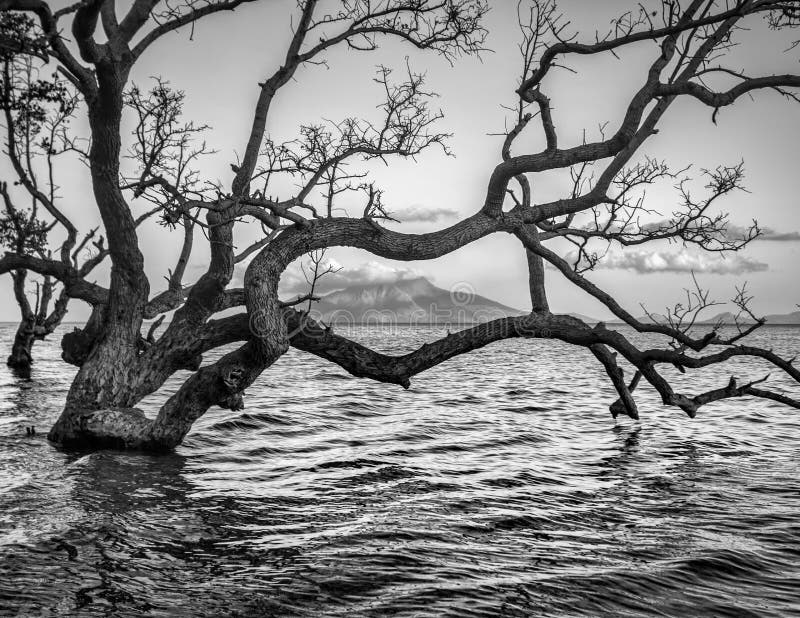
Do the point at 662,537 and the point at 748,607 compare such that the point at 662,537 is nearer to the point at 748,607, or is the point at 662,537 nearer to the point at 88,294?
the point at 748,607

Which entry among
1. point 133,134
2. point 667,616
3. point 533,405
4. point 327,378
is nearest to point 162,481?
point 667,616

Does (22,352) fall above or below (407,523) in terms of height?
above

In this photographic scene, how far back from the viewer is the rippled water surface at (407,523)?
6613 mm

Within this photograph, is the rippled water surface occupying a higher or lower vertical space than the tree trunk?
lower

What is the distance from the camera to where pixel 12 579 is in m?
6.67

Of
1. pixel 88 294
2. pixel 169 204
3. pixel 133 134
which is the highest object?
pixel 133 134

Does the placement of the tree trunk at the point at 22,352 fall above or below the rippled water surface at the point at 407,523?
above

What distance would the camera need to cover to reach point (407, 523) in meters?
9.08

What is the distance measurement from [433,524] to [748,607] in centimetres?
389

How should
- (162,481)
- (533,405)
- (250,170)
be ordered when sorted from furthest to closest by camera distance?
(533,405) < (250,170) < (162,481)

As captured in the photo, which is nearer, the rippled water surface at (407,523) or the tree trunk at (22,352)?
the rippled water surface at (407,523)

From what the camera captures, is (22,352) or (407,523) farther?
(22,352)

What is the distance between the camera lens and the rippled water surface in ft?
21.7

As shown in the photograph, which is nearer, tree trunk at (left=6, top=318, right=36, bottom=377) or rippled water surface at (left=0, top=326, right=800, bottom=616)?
rippled water surface at (left=0, top=326, right=800, bottom=616)
